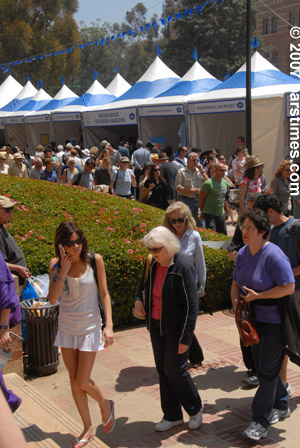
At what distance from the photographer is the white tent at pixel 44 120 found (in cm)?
2677

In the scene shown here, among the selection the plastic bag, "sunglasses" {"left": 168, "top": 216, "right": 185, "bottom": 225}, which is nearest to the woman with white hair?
"sunglasses" {"left": 168, "top": 216, "right": 185, "bottom": 225}

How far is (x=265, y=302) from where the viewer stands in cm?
433

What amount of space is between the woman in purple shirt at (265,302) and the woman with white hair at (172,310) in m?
0.43

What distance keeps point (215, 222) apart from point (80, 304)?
556 centimetres

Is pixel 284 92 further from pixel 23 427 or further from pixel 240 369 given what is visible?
pixel 23 427

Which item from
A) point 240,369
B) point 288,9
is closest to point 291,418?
point 240,369

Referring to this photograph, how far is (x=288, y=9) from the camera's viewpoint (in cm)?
5472

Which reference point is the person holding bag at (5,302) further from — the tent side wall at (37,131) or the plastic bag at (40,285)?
the tent side wall at (37,131)

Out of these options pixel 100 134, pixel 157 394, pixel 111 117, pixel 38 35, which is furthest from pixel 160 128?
pixel 38 35

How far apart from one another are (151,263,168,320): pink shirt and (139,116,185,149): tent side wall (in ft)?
56.7

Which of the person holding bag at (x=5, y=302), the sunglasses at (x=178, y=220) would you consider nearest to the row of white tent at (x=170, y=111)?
the sunglasses at (x=178, y=220)

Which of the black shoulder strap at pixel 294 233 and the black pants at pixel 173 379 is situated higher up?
the black shoulder strap at pixel 294 233

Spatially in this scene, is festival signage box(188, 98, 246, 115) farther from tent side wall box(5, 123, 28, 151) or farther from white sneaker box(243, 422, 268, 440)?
tent side wall box(5, 123, 28, 151)

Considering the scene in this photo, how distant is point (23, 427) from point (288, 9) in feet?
186
